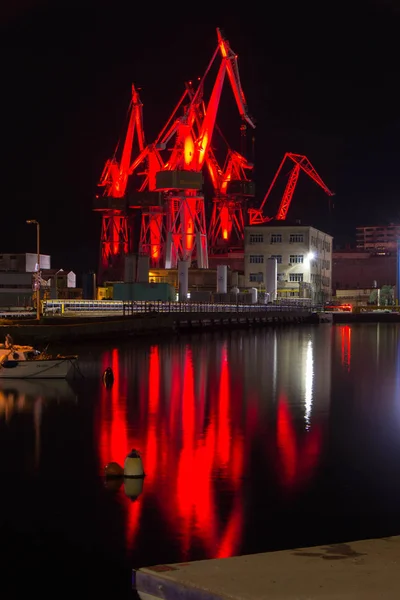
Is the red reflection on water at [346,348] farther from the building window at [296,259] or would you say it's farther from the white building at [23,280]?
the building window at [296,259]

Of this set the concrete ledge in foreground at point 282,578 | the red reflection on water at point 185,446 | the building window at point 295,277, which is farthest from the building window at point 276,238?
the concrete ledge in foreground at point 282,578

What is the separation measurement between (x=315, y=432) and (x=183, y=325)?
43282 mm

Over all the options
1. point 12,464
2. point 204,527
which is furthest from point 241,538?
point 12,464

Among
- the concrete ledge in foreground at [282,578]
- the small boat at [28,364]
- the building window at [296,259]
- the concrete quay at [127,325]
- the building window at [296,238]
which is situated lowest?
the concrete ledge in foreground at [282,578]

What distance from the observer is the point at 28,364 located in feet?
97.6

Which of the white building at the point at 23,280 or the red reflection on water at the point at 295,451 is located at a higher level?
the white building at the point at 23,280

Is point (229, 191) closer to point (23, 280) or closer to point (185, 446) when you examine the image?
point (23, 280)

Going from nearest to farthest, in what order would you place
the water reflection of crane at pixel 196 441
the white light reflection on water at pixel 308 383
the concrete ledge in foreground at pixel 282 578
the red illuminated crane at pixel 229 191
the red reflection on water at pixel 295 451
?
the concrete ledge in foreground at pixel 282 578 → the water reflection of crane at pixel 196 441 → the red reflection on water at pixel 295 451 → the white light reflection on water at pixel 308 383 → the red illuminated crane at pixel 229 191

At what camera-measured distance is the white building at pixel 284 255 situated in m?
106

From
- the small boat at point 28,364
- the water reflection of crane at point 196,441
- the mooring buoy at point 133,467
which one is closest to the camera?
the water reflection of crane at point 196,441

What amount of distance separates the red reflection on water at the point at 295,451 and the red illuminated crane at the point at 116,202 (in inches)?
4083

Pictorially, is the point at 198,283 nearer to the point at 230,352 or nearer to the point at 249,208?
the point at 249,208

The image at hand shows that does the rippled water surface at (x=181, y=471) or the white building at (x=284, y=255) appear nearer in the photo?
the rippled water surface at (x=181, y=471)

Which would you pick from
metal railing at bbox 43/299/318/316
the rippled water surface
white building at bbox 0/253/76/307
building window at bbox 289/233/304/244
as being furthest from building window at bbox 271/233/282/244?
the rippled water surface
